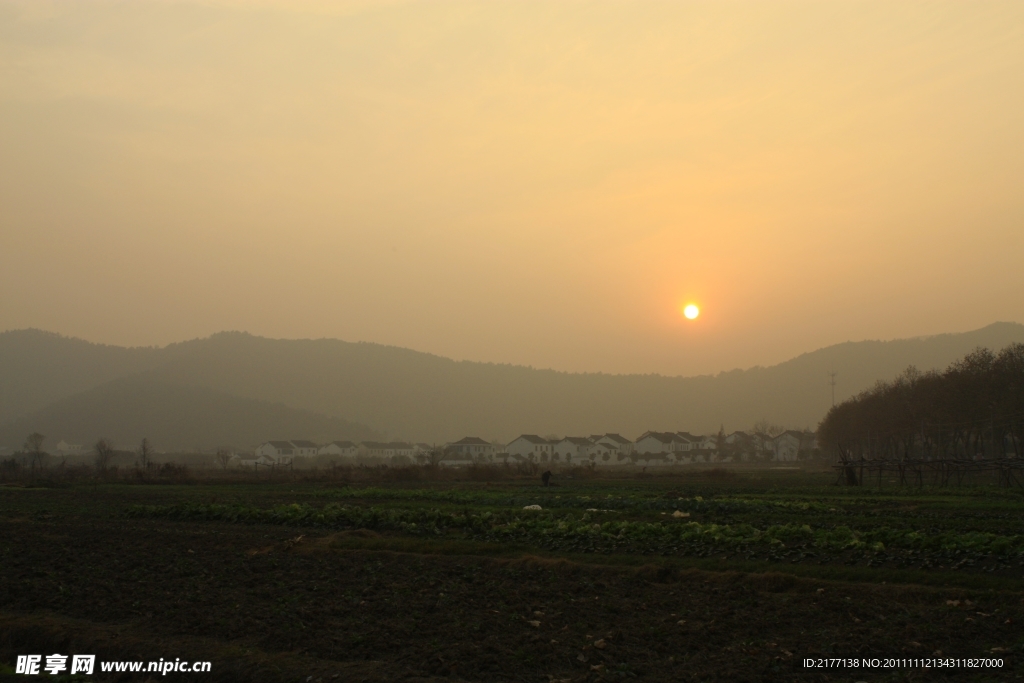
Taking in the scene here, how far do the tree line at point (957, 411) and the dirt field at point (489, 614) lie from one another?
4650 centimetres

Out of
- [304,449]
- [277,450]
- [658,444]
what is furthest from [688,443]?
[277,450]

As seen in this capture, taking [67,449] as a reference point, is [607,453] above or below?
above

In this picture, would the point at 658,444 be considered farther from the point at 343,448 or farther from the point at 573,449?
the point at 343,448

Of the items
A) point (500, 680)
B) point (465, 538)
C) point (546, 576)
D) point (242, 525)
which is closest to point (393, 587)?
point (546, 576)

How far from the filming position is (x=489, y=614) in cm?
1473

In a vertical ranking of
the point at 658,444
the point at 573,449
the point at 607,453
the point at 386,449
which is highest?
the point at 658,444

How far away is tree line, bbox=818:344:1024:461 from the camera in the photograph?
7250 centimetres

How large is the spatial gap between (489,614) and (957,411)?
259ft

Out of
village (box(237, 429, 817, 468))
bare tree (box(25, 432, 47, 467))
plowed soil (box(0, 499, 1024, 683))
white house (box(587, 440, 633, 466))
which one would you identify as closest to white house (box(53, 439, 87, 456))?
village (box(237, 429, 817, 468))

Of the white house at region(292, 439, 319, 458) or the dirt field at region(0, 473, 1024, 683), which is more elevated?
the dirt field at region(0, 473, 1024, 683)

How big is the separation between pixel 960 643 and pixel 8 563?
72.2 ft

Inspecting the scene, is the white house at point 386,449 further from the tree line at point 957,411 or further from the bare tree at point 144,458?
the tree line at point 957,411

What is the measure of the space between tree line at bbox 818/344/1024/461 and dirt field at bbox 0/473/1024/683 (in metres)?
46.5

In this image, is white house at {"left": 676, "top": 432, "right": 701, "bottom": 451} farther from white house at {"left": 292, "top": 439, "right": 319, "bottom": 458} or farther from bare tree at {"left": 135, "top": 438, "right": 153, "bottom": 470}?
bare tree at {"left": 135, "top": 438, "right": 153, "bottom": 470}
